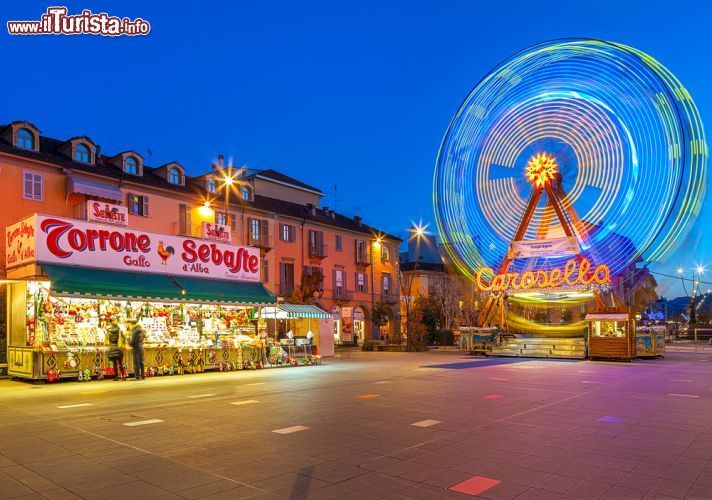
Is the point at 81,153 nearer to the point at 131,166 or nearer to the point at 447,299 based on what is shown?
the point at 131,166

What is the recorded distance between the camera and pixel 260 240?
41.0 metres

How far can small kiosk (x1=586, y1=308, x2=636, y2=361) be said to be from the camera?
26.4 m

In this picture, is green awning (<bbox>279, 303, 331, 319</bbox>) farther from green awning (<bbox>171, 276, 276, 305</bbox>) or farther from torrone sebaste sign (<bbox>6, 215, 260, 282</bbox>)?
torrone sebaste sign (<bbox>6, 215, 260, 282</bbox>)

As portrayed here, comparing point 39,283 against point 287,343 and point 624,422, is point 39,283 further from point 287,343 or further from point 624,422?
point 624,422

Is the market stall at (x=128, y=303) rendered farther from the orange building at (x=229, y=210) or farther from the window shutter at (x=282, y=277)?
the window shutter at (x=282, y=277)

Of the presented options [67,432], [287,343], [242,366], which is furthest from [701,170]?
[67,432]

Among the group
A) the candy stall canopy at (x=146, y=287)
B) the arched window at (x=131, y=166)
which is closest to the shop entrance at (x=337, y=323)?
the arched window at (x=131, y=166)

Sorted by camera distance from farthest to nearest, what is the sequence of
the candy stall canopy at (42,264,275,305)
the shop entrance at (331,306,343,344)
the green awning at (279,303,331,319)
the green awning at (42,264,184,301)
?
the shop entrance at (331,306,343,344)
the green awning at (279,303,331,319)
the candy stall canopy at (42,264,275,305)
the green awning at (42,264,184,301)

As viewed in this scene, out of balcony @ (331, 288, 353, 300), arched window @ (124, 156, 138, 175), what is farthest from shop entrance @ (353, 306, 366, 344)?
arched window @ (124, 156, 138, 175)

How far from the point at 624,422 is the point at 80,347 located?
1563 cm

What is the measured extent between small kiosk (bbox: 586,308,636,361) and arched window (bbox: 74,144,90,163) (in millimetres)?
27742

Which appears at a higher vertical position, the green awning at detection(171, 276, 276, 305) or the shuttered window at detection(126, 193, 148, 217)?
the shuttered window at detection(126, 193, 148, 217)

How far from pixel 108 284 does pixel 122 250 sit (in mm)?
1863

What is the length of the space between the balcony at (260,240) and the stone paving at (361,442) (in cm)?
2513
